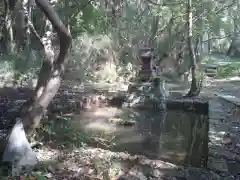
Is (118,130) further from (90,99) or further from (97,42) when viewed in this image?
(97,42)

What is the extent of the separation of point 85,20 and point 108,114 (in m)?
5.91

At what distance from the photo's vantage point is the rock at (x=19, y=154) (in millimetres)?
4223

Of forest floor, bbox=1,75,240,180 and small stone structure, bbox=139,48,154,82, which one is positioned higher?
small stone structure, bbox=139,48,154,82

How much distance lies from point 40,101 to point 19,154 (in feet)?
3.45

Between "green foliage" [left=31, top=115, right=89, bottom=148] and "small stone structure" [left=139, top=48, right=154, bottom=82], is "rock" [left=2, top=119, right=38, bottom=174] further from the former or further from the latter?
"small stone structure" [left=139, top=48, right=154, bottom=82]

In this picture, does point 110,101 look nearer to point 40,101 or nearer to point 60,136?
point 60,136

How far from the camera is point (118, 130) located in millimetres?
7176

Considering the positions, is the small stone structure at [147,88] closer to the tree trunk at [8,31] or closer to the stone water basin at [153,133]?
the stone water basin at [153,133]

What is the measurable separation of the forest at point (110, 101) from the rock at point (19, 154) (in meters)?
0.01

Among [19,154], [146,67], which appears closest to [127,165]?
[19,154]

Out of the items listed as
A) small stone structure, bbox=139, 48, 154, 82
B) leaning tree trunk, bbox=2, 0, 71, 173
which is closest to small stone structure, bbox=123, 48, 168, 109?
small stone structure, bbox=139, 48, 154, 82

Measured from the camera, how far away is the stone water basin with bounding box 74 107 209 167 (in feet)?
19.1

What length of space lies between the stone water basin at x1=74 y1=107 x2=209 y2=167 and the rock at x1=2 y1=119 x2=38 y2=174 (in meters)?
1.79

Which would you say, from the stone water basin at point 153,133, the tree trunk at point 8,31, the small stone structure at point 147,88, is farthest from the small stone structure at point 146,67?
the tree trunk at point 8,31
